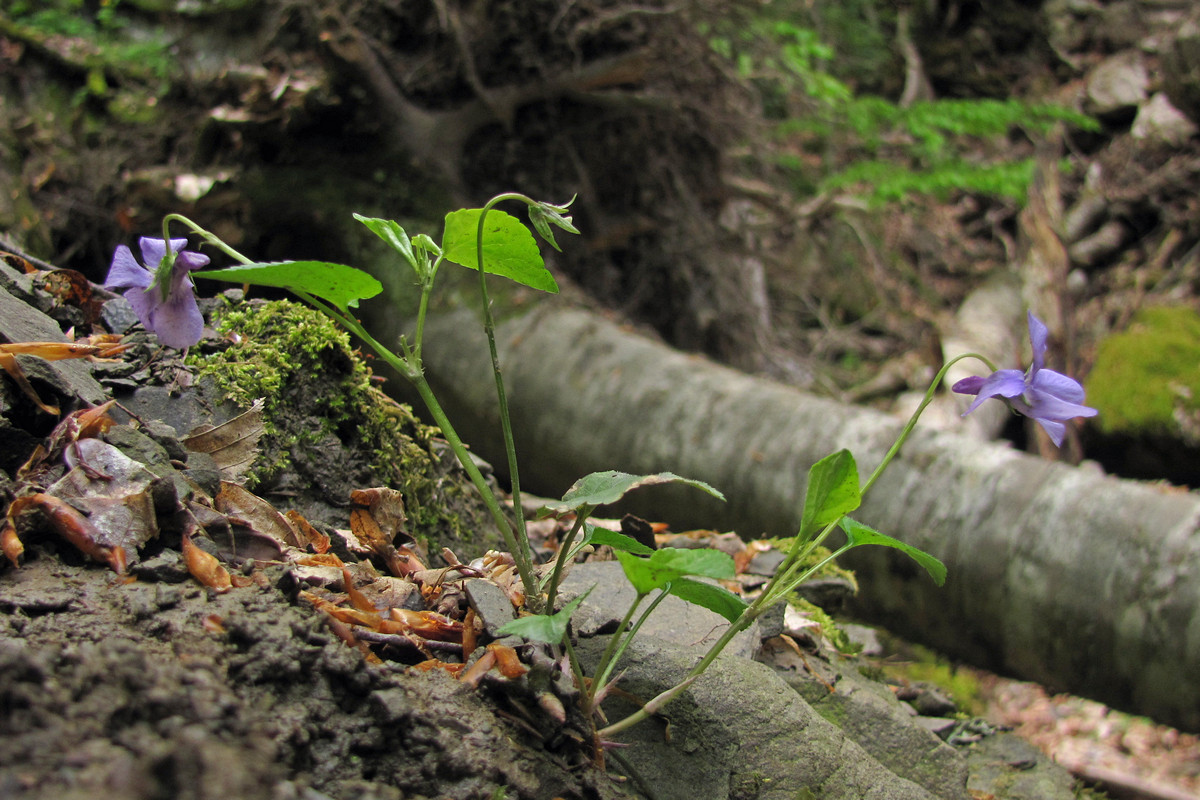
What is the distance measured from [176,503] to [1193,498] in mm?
2928

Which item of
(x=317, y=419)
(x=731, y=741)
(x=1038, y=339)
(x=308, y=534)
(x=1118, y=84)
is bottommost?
(x=731, y=741)

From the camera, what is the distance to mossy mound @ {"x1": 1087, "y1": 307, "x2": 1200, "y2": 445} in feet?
16.7

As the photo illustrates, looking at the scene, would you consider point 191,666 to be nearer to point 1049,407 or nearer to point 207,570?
point 207,570

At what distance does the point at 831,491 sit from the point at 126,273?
1073mm

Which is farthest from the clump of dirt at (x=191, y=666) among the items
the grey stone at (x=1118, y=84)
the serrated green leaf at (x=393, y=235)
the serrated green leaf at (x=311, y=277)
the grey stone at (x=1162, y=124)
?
the grey stone at (x=1118, y=84)

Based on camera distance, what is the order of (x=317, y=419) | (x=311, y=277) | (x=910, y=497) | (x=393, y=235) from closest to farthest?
(x=311, y=277) < (x=393, y=235) < (x=317, y=419) < (x=910, y=497)

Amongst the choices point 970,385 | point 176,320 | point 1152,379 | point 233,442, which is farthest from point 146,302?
point 1152,379

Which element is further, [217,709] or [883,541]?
[883,541]

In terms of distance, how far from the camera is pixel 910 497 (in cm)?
294

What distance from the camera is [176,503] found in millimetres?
1133

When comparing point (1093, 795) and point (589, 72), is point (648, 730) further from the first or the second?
point (589, 72)

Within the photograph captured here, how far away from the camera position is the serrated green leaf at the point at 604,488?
0.99 meters

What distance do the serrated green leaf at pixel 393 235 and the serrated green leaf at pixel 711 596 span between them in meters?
0.59

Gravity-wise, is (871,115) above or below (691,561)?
above
